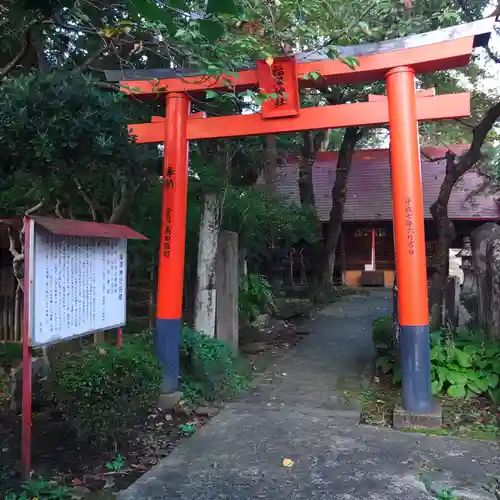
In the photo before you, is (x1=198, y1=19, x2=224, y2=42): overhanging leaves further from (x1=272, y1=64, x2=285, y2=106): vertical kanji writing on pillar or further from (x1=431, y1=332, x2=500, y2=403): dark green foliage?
(x1=431, y1=332, x2=500, y2=403): dark green foliage

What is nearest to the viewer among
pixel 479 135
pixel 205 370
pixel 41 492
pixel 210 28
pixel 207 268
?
pixel 210 28

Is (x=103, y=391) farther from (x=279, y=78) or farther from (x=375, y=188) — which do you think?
(x=375, y=188)

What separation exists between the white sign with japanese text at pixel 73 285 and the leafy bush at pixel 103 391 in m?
0.28

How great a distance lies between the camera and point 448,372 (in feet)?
20.1

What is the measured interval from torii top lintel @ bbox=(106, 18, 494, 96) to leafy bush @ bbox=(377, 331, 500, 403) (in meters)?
3.17

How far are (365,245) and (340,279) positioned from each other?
5.21 feet

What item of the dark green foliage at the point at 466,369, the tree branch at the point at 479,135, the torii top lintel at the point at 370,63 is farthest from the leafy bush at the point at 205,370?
the tree branch at the point at 479,135

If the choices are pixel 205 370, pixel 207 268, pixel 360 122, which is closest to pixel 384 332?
pixel 207 268

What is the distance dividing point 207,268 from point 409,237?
2.82 metres

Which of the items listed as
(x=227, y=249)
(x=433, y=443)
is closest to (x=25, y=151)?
(x=227, y=249)

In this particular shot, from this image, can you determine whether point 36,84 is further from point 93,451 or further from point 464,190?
point 464,190

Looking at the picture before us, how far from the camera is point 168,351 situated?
19.5ft

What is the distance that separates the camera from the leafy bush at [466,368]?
19.5 feet

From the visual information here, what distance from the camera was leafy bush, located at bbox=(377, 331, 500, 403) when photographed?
5.95 m
